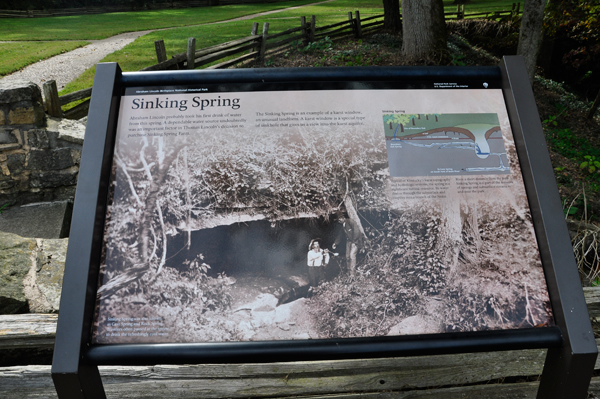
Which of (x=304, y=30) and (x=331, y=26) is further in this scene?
(x=331, y=26)

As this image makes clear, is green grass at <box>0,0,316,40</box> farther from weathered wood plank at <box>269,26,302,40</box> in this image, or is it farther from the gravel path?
weathered wood plank at <box>269,26,302,40</box>

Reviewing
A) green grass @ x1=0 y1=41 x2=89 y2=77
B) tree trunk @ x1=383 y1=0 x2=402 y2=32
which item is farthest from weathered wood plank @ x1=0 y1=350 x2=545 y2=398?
tree trunk @ x1=383 y1=0 x2=402 y2=32

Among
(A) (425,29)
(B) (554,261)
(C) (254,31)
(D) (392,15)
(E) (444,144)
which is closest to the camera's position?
(B) (554,261)

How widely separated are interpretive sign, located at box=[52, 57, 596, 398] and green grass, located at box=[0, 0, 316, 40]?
25.1 feet

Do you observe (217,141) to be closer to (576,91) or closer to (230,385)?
(230,385)

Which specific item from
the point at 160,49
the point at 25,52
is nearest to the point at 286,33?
the point at 160,49

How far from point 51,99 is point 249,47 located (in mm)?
6717

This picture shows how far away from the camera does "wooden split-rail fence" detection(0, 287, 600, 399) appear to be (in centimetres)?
168

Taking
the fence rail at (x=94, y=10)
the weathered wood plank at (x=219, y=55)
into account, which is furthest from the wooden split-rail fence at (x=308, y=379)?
the fence rail at (x=94, y=10)

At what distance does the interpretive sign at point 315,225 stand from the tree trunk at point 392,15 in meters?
13.5

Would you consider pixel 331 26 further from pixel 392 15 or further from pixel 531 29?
pixel 531 29

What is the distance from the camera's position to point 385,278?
1.25 meters

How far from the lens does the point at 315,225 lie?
1266 millimetres

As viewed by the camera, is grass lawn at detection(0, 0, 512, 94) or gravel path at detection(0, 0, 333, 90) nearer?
gravel path at detection(0, 0, 333, 90)
